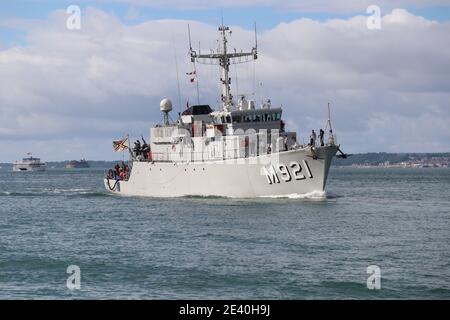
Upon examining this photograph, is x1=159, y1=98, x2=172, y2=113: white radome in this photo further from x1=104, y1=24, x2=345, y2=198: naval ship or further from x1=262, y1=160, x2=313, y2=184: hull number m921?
x1=262, y1=160, x2=313, y2=184: hull number m921

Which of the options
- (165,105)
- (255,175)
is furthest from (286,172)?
(165,105)

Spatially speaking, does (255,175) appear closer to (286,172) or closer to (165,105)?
(286,172)

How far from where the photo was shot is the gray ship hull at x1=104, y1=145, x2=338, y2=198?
51188 mm

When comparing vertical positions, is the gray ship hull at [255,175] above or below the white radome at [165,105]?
below

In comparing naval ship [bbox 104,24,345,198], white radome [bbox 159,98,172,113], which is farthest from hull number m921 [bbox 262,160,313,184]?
white radome [bbox 159,98,172,113]

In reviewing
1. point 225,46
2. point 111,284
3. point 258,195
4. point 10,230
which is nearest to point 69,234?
point 10,230

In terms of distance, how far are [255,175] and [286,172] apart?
2464mm

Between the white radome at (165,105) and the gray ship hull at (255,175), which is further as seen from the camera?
the white radome at (165,105)

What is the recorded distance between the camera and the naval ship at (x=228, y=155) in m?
51.7

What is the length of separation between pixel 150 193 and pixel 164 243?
3007cm

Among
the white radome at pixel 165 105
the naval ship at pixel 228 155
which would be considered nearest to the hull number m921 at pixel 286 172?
the naval ship at pixel 228 155

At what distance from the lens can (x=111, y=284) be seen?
26.4m

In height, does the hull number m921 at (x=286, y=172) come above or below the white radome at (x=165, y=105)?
below

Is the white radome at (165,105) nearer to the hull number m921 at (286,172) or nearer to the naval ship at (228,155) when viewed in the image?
the naval ship at (228,155)
